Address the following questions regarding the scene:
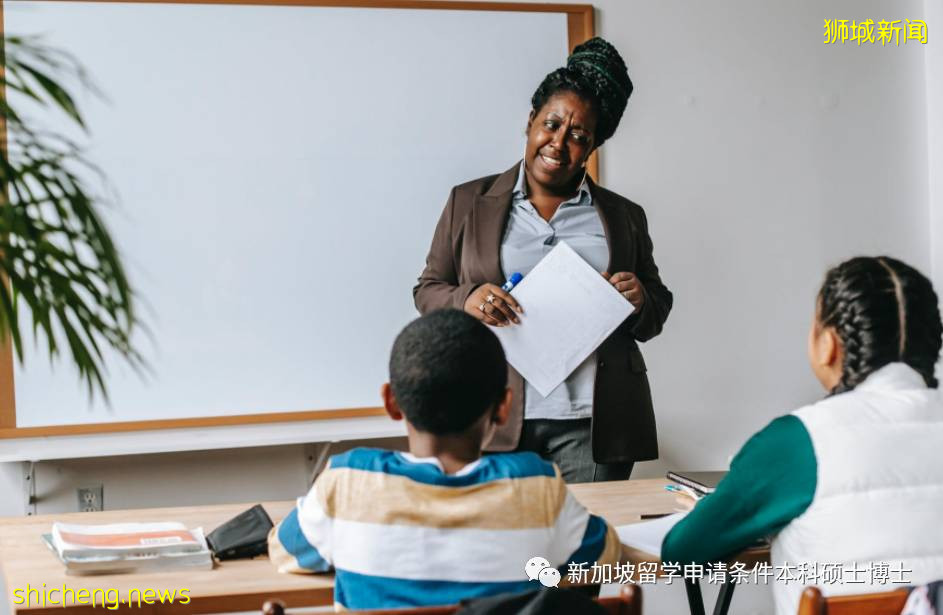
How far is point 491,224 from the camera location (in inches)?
98.3

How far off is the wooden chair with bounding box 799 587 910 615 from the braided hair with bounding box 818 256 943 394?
321mm

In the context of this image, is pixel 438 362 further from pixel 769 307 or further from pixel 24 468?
pixel 769 307

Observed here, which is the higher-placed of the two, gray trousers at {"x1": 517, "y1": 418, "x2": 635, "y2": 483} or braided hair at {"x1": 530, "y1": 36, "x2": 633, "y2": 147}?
braided hair at {"x1": 530, "y1": 36, "x2": 633, "y2": 147}

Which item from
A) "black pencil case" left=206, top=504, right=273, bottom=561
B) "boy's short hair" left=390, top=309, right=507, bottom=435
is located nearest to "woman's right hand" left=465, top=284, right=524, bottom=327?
"black pencil case" left=206, top=504, right=273, bottom=561

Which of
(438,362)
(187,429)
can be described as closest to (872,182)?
(187,429)

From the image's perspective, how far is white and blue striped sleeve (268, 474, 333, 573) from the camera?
150 centimetres

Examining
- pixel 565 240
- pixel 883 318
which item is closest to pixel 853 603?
pixel 883 318

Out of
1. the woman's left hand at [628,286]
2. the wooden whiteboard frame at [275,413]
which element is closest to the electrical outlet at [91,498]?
the wooden whiteboard frame at [275,413]

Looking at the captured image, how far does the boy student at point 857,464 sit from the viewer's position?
1.42m

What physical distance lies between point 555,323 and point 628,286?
7.0 inches

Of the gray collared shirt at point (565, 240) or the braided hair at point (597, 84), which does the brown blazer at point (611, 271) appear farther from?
the braided hair at point (597, 84)

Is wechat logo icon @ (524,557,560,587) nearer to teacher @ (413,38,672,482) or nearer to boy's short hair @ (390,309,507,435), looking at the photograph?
boy's short hair @ (390,309,507,435)

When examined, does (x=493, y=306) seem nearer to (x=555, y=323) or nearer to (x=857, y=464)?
(x=555, y=323)

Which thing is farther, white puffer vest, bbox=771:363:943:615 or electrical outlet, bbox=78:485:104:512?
electrical outlet, bbox=78:485:104:512
